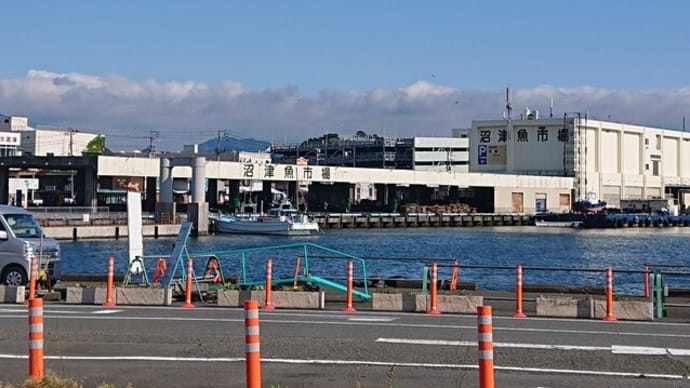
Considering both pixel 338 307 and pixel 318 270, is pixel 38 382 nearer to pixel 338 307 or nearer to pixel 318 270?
pixel 338 307

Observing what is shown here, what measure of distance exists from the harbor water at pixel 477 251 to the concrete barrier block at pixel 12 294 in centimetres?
1794

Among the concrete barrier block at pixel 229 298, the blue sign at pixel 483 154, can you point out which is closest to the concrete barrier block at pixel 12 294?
the concrete barrier block at pixel 229 298

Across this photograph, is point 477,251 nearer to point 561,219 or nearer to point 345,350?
point 561,219

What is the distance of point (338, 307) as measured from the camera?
78.1 feet

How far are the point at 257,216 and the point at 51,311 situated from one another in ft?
275

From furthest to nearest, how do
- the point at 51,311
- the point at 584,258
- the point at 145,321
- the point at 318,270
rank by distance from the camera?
the point at 584,258 → the point at 318,270 → the point at 51,311 → the point at 145,321

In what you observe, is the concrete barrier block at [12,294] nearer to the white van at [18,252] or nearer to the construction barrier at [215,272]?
the white van at [18,252]

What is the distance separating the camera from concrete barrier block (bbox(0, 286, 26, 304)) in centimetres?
2417

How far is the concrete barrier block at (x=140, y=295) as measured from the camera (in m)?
23.9

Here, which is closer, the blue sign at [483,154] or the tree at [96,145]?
the blue sign at [483,154]

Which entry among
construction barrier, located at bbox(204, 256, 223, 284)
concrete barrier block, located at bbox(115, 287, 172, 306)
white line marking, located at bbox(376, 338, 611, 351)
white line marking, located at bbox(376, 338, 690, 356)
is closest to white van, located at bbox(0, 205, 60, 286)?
concrete barrier block, located at bbox(115, 287, 172, 306)

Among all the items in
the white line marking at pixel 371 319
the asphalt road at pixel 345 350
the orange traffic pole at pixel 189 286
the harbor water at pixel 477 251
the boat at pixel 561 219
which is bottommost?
the harbor water at pixel 477 251

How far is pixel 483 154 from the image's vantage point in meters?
148

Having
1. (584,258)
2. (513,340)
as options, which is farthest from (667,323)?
(584,258)
